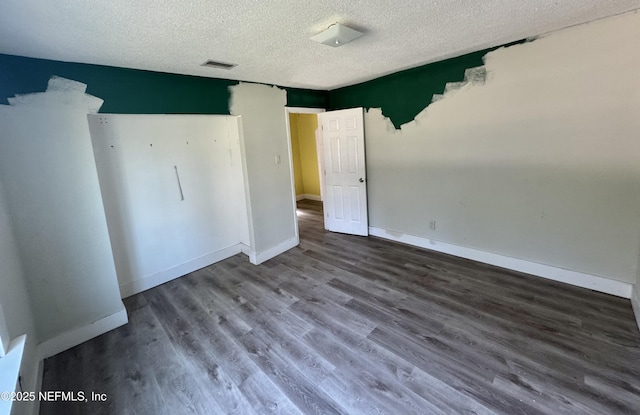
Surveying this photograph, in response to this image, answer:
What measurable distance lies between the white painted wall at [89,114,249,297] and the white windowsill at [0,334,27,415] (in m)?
1.51

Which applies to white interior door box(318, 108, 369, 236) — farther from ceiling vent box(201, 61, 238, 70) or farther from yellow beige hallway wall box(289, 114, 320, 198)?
yellow beige hallway wall box(289, 114, 320, 198)

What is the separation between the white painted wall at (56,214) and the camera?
2135mm

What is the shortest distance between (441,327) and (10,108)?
12.3 feet

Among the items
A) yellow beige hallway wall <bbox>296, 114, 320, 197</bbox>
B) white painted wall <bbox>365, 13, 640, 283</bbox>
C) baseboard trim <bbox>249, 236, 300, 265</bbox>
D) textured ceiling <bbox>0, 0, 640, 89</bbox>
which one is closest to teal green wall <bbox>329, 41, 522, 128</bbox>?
white painted wall <bbox>365, 13, 640, 283</bbox>

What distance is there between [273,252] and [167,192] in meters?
1.59

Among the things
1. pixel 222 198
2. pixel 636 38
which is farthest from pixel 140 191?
pixel 636 38

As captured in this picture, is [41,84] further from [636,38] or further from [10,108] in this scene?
[636,38]

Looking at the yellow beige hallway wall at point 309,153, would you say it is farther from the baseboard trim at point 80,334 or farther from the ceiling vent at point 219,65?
the baseboard trim at point 80,334

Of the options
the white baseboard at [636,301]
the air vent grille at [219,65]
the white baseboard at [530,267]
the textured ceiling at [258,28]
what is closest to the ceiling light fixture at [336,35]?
the textured ceiling at [258,28]

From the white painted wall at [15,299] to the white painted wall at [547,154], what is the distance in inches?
161

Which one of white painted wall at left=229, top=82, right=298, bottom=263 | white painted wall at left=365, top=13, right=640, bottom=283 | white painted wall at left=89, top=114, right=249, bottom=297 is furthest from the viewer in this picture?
white painted wall at left=229, top=82, right=298, bottom=263

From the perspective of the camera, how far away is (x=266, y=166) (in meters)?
3.95

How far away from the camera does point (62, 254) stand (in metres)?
2.34

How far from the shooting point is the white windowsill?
1.33 metres
